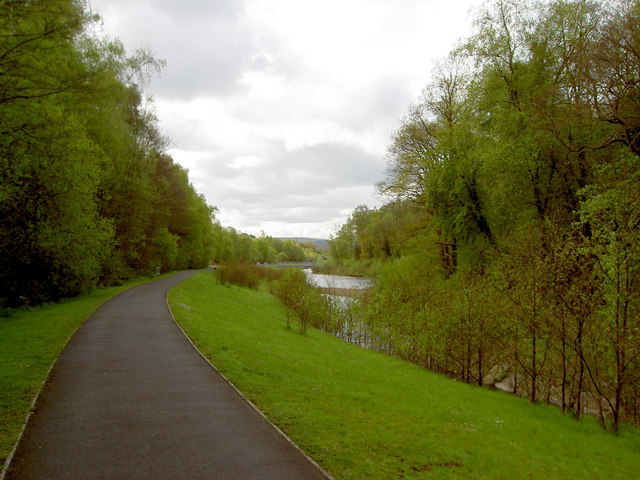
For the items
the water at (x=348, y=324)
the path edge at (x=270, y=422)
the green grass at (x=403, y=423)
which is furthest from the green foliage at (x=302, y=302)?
the path edge at (x=270, y=422)

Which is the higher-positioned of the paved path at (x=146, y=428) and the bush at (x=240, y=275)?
the bush at (x=240, y=275)

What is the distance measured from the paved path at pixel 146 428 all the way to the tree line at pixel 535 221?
948 cm

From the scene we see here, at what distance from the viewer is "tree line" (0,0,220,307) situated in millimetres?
11062

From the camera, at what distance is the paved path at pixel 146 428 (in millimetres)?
6094

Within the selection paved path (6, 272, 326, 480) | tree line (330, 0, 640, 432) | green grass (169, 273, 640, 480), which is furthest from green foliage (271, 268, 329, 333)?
paved path (6, 272, 326, 480)

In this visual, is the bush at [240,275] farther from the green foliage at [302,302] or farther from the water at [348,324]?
the water at [348,324]

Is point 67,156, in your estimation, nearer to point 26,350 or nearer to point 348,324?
point 26,350

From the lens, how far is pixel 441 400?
12633 mm

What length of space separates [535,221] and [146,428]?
17.8m

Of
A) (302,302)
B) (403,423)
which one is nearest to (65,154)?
(302,302)

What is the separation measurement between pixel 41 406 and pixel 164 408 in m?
2.29

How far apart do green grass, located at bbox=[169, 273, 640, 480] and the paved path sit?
0.64 meters

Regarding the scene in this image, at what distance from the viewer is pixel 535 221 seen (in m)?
19.3

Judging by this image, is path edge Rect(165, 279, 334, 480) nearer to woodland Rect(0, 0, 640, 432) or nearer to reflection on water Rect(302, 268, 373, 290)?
woodland Rect(0, 0, 640, 432)
